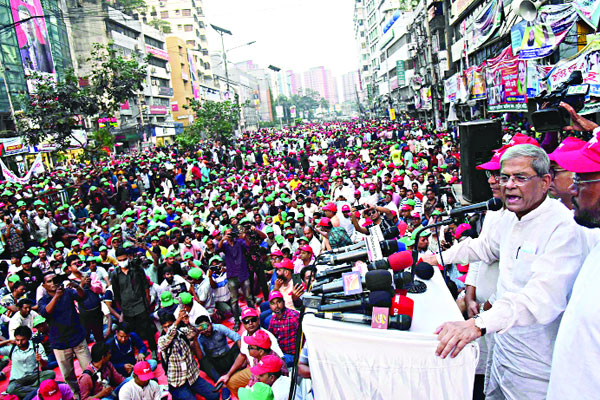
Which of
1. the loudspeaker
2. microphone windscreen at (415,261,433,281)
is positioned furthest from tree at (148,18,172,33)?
microphone windscreen at (415,261,433,281)

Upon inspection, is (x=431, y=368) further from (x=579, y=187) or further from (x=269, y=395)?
(x=269, y=395)

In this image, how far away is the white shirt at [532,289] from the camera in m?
1.84

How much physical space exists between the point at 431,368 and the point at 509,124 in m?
15.5

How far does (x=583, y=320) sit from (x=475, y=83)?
16424 mm

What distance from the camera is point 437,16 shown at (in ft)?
101

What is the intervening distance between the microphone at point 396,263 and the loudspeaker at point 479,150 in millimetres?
3744

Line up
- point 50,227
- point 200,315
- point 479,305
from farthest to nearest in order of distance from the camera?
point 50,227 < point 200,315 < point 479,305

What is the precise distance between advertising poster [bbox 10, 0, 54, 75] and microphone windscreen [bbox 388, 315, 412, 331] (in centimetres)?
3505

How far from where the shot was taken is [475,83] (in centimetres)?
1634

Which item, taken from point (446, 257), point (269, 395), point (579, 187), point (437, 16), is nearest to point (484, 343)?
point (446, 257)

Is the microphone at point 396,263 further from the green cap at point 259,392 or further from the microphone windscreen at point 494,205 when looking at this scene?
the green cap at point 259,392

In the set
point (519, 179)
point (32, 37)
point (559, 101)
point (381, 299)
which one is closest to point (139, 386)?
point (381, 299)

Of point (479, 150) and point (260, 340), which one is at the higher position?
point (479, 150)

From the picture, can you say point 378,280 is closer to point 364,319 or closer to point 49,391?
point 364,319
